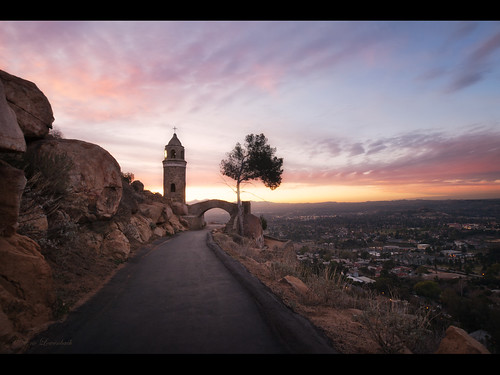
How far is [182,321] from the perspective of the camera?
4676 millimetres

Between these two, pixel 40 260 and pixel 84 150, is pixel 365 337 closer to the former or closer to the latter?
pixel 40 260

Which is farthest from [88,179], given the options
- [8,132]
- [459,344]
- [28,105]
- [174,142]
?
[174,142]

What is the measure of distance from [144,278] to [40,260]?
3357 mm

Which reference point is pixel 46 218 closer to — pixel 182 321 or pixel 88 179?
pixel 88 179

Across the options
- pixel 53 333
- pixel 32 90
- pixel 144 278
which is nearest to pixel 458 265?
pixel 144 278

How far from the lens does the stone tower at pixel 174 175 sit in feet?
117

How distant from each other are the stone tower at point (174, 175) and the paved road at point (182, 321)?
28590 mm

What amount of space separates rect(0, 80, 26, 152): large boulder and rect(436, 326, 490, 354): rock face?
23.5 feet

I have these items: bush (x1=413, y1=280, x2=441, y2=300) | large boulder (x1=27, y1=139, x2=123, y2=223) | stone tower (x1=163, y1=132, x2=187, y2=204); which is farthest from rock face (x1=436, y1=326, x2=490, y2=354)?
stone tower (x1=163, y1=132, x2=187, y2=204)

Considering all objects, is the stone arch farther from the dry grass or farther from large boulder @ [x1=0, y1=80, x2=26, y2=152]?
large boulder @ [x1=0, y1=80, x2=26, y2=152]

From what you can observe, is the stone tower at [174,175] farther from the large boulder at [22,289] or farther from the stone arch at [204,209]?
the large boulder at [22,289]

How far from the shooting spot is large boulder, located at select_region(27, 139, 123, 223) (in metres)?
9.30

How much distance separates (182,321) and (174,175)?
33051 millimetres

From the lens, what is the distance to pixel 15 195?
462 centimetres
